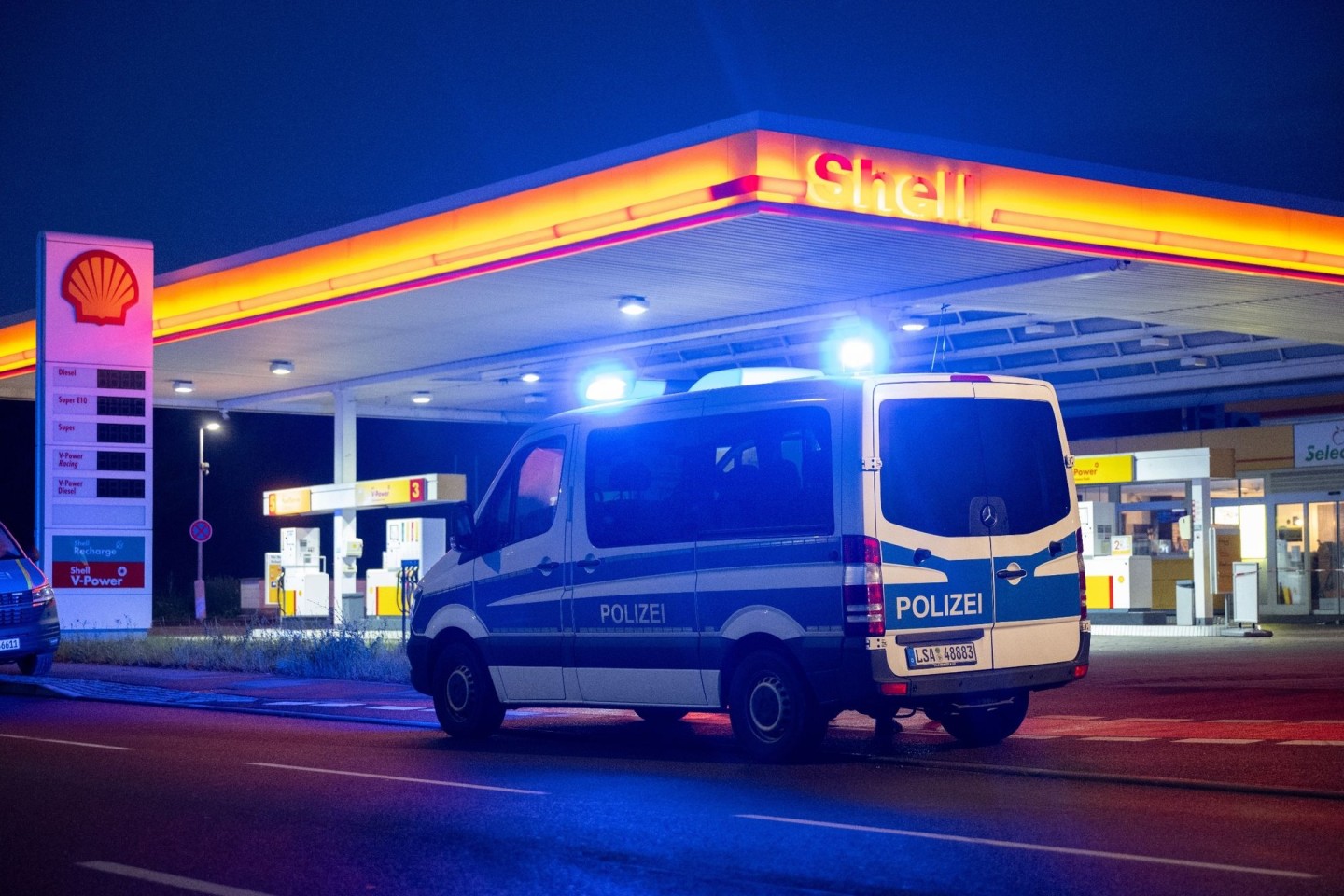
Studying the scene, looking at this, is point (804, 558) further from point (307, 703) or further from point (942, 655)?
point (307, 703)

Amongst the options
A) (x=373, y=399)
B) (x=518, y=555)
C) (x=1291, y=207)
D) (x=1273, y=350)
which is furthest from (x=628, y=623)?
(x=373, y=399)

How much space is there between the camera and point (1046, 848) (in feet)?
24.3

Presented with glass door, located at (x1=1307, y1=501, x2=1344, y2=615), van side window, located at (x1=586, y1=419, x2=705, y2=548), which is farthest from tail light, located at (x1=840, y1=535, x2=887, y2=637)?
glass door, located at (x1=1307, y1=501, x2=1344, y2=615)

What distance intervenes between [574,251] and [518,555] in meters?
7.51

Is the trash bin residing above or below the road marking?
above

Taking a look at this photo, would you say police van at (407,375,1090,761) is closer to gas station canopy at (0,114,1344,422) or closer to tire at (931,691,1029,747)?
tire at (931,691,1029,747)

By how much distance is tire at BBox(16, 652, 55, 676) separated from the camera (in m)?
18.7

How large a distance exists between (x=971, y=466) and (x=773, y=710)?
2056 mm

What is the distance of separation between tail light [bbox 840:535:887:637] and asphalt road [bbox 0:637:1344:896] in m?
0.92

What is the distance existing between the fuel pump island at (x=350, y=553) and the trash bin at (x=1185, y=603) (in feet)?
45.4

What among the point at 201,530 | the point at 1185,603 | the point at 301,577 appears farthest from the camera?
the point at 301,577

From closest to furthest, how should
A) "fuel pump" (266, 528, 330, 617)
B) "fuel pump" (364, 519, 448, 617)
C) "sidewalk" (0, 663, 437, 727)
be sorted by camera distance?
"sidewalk" (0, 663, 437, 727) < "fuel pump" (364, 519, 448, 617) < "fuel pump" (266, 528, 330, 617)

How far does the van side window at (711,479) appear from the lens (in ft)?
35.4

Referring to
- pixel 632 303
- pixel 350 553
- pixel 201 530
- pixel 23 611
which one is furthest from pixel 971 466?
pixel 201 530
